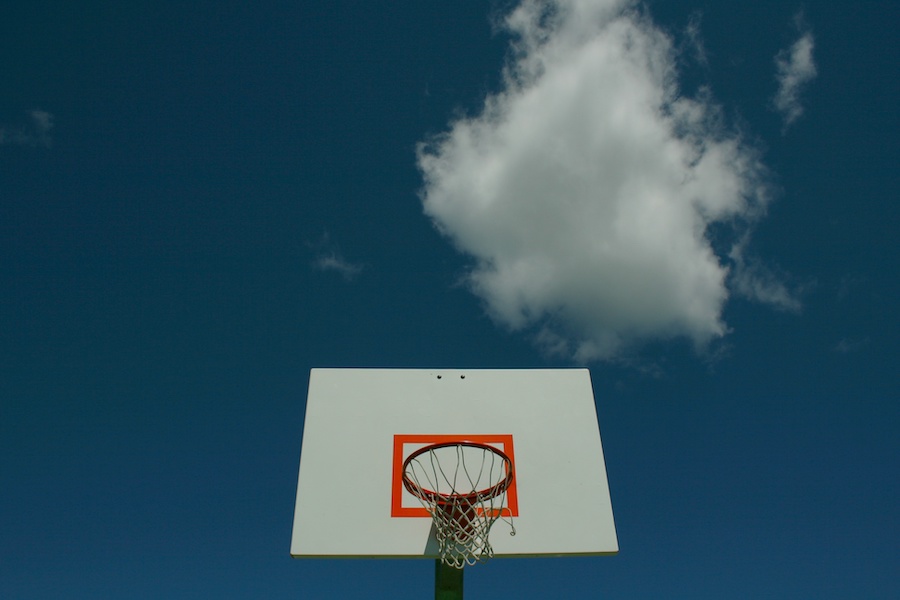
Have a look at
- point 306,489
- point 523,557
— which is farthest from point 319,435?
point 523,557

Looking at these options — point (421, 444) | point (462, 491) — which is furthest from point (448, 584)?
point (421, 444)

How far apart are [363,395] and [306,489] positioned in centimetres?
73

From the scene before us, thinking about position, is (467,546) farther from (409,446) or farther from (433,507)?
(409,446)

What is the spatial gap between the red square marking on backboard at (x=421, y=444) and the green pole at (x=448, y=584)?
0.36 meters

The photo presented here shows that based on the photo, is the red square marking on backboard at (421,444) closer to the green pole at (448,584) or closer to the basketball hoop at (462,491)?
the basketball hoop at (462,491)

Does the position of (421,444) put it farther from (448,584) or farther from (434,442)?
(448,584)

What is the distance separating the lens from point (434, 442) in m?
3.75

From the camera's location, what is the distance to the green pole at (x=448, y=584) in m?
3.40

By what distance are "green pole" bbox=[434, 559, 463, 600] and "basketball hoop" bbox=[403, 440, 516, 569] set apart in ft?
0.49

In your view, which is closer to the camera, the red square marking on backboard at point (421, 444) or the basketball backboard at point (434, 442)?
the basketball backboard at point (434, 442)

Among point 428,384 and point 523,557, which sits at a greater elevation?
point 428,384

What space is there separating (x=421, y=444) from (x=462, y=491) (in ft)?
1.39

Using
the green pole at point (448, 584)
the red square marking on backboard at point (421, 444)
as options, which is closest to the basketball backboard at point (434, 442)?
the red square marking on backboard at point (421, 444)

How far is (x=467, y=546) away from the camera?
10.8 feet
